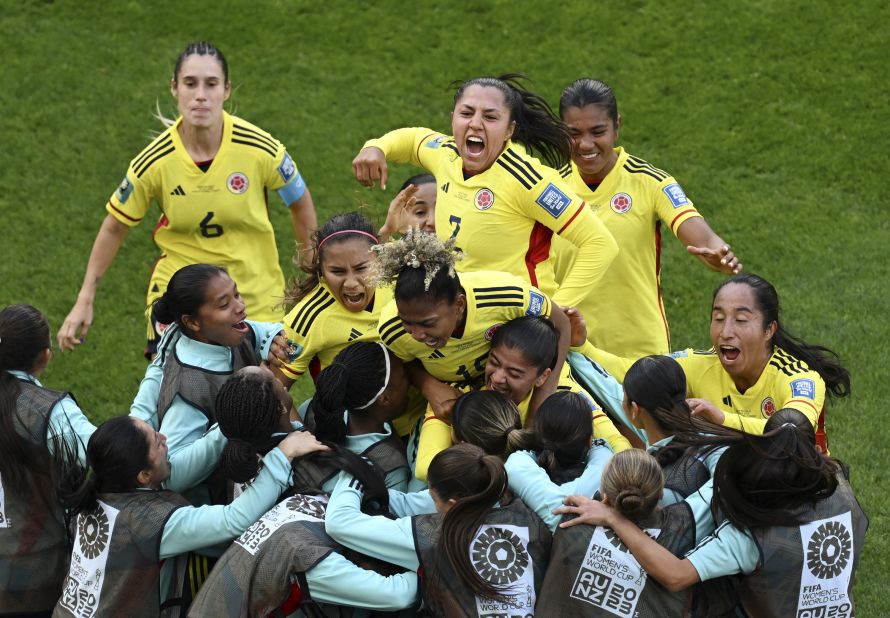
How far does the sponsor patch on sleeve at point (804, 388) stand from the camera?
199 inches

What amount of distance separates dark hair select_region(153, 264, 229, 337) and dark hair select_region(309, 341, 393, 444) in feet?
2.32

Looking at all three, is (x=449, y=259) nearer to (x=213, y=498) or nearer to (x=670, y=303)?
(x=213, y=498)

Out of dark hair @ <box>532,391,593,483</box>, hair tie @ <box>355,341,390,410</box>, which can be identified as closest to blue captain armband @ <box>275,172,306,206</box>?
hair tie @ <box>355,341,390,410</box>

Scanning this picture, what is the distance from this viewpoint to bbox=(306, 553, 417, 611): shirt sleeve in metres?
4.27

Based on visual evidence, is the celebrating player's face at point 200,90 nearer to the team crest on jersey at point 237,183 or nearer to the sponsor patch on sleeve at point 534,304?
the team crest on jersey at point 237,183

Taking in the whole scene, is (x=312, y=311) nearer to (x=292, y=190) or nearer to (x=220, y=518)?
(x=220, y=518)

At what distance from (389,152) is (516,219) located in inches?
28.4

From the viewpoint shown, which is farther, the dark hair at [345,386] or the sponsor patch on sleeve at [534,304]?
the sponsor patch on sleeve at [534,304]

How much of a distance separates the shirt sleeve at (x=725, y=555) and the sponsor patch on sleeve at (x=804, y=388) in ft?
3.19

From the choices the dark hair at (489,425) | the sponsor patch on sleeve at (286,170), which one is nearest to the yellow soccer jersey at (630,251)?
the sponsor patch on sleeve at (286,170)

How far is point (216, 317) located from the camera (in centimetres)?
535

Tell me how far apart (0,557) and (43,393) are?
2.18ft

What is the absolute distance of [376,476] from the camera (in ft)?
15.3

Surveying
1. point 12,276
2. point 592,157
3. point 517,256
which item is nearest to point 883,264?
point 592,157
